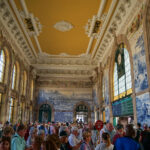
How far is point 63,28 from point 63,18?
Result: 1340 millimetres

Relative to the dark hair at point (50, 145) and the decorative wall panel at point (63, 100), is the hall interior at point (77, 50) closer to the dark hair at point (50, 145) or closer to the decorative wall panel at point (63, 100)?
the decorative wall panel at point (63, 100)

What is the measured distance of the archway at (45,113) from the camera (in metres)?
22.8

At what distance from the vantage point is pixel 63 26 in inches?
566

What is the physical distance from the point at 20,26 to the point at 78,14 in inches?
182

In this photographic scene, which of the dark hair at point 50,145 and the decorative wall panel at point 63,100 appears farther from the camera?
the decorative wall panel at point 63,100

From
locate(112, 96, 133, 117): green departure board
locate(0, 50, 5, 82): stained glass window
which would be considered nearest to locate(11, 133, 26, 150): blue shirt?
locate(112, 96, 133, 117): green departure board

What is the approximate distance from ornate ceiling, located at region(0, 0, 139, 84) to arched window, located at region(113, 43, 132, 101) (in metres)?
1.79

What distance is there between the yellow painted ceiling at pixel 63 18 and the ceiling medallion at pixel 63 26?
261 millimetres

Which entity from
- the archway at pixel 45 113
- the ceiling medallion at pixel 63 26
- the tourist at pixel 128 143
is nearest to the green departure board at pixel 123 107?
the ceiling medallion at pixel 63 26

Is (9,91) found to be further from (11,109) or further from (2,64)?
(11,109)

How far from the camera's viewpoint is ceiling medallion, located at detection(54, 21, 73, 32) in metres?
14.0

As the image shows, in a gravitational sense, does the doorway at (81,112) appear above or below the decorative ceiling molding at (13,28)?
below

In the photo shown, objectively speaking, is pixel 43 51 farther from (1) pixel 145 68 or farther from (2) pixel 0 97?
(1) pixel 145 68

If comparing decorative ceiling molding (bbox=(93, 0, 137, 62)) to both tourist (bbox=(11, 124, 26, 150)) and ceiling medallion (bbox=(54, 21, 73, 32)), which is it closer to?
ceiling medallion (bbox=(54, 21, 73, 32))
